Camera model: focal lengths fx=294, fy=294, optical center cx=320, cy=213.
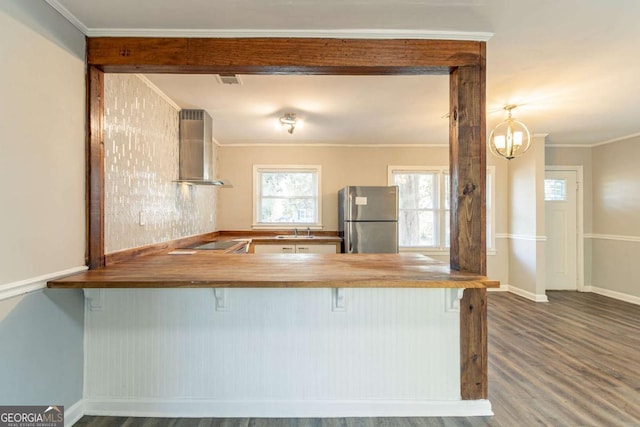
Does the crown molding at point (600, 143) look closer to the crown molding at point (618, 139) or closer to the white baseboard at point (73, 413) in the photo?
the crown molding at point (618, 139)

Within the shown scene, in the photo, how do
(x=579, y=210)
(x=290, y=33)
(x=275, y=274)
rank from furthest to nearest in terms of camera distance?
(x=579, y=210) → (x=290, y=33) → (x=275, y=274)

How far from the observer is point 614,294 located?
4.40 metres

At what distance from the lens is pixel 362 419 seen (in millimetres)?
1786

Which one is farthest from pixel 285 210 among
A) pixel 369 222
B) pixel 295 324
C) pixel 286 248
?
pixel 295 324

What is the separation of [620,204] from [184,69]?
5.86 metres

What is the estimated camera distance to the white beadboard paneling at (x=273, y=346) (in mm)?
1826

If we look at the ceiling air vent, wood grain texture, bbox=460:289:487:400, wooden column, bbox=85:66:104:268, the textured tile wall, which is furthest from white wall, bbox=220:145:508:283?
wood grain texture, bbox=460:289:487:400

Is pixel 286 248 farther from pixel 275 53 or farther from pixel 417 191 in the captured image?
pixel 275 53

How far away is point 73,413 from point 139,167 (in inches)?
65.8

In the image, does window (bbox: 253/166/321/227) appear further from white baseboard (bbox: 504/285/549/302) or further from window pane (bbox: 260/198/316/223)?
white baseboard (bbox: 504/285/549/302)

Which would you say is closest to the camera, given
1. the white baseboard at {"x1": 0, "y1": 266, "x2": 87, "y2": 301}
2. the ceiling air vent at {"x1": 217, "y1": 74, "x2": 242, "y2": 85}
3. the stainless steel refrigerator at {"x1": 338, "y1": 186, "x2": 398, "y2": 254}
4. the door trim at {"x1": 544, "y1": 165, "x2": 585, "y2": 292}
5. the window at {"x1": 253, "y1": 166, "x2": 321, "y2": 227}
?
the white baseboard at {"x1": 0, "y1": 266, "x2": 87, "y2": 301}

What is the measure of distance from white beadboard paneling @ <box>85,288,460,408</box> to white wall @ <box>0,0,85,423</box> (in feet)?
0.82

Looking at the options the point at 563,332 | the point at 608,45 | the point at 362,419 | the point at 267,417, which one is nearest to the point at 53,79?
the point at 267,417

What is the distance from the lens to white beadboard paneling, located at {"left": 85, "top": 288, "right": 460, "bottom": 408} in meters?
1.83
